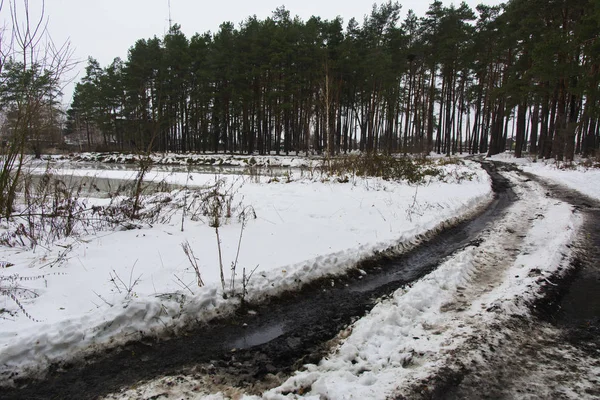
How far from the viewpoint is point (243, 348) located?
257 centimetres

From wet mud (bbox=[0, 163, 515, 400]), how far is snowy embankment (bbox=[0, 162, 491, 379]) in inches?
6.2

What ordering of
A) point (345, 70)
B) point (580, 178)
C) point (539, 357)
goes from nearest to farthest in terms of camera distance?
point (539, 357)
point (580, 178)
point (345, 70)

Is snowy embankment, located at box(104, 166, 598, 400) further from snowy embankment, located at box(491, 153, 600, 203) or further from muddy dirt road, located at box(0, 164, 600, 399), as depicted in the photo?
snowy embankment, located at box(491, 153, 600, 203)

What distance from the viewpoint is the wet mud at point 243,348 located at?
7.01ft

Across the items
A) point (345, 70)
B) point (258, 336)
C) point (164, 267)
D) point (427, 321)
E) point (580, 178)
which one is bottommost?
point (258, 336)

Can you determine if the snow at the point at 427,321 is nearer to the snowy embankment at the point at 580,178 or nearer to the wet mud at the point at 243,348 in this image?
the wet mud at the point at 243,348

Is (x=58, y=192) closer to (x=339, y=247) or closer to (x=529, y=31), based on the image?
(x=339, y=247)

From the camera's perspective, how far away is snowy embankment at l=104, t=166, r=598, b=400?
2041mm

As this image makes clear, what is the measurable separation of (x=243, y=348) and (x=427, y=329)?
5.16 feet

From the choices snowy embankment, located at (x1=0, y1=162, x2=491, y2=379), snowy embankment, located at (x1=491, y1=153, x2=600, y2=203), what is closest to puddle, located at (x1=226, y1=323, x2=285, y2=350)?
snowy embankment, located at (x1=0, y1=162, x2=491, y2=379)

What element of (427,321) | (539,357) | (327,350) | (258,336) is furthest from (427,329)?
(258,336)

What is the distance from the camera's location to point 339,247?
472 centimetres

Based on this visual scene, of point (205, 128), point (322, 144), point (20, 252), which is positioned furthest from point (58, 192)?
point (205, 128)

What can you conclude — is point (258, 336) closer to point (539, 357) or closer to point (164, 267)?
point (164, 267)
